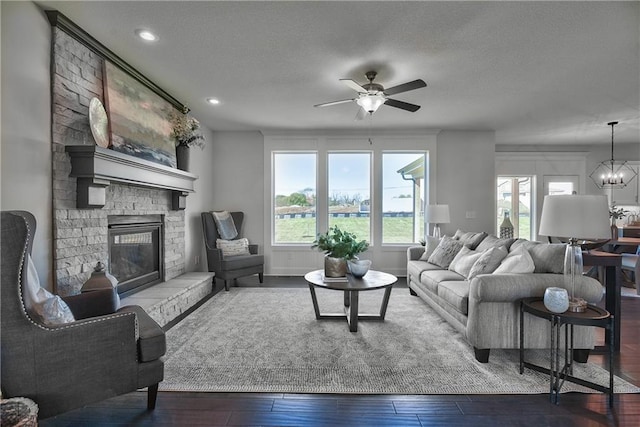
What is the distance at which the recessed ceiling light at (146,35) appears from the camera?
2449 mm

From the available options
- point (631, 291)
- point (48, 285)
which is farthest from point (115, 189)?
point (631, 291)

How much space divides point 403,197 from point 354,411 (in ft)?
14.2

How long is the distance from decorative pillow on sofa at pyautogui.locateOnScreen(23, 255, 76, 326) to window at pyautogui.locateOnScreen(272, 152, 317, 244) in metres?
4.06

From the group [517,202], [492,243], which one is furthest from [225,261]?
[517,202]

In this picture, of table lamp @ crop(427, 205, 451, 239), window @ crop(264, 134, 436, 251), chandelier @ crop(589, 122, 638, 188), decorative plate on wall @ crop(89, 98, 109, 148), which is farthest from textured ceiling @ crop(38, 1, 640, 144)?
chandelier @ crop(589, 122, 638, 188)

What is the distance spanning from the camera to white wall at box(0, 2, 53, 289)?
1994 mm

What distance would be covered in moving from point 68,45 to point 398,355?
3.60 metres

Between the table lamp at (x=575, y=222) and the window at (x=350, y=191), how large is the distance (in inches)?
141

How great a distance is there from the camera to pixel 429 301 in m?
3.48

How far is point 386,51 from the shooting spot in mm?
2713

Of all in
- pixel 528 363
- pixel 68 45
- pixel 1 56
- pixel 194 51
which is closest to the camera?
pixel 1 56

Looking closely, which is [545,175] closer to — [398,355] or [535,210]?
[535,210]

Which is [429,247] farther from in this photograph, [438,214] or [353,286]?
[353,286]

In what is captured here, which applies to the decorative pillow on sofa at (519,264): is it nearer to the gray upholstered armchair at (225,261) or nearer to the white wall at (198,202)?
the gray upholstered armchair at (225,261)
